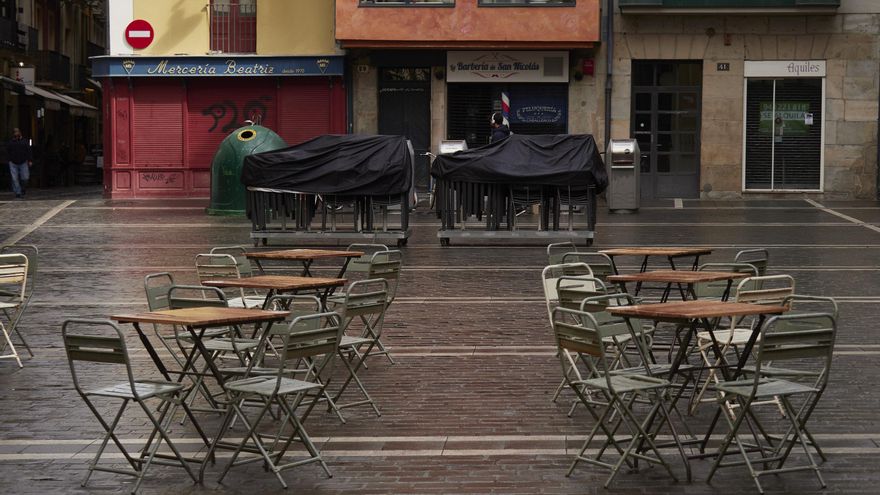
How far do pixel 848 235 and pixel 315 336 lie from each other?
58.3 feet

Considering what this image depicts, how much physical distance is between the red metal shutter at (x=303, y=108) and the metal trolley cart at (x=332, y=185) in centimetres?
1291

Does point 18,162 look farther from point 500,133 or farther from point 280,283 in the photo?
point 280,283

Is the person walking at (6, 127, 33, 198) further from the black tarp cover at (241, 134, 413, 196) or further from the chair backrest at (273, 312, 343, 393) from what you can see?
the chair backrest at (273, 312, 343, 393)

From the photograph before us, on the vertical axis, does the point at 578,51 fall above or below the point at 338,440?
above

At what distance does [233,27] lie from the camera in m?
36.3

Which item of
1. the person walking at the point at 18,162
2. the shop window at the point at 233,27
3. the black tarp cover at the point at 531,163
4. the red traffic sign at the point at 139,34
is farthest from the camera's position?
the person walking at the point at 18,162

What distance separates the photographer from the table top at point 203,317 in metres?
7.91

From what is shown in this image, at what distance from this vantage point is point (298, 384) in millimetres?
7855

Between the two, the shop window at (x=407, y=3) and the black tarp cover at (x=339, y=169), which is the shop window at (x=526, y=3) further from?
the black tarp cover at (x=339, y=169)

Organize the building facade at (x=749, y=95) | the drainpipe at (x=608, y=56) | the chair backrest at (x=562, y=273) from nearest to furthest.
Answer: the chair backrest at (x=562, y=273) < the building facade at (x=749, y=95) < the drainpipe at (x=608, y=56)

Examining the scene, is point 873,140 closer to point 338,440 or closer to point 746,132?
point 746,132

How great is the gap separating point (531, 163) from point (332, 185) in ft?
9.71

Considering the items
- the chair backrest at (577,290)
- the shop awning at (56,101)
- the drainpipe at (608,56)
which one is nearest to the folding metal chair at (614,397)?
the chair backrest at (577,290)

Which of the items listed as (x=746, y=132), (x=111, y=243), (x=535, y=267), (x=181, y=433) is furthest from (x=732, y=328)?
(x=746, y=132)
